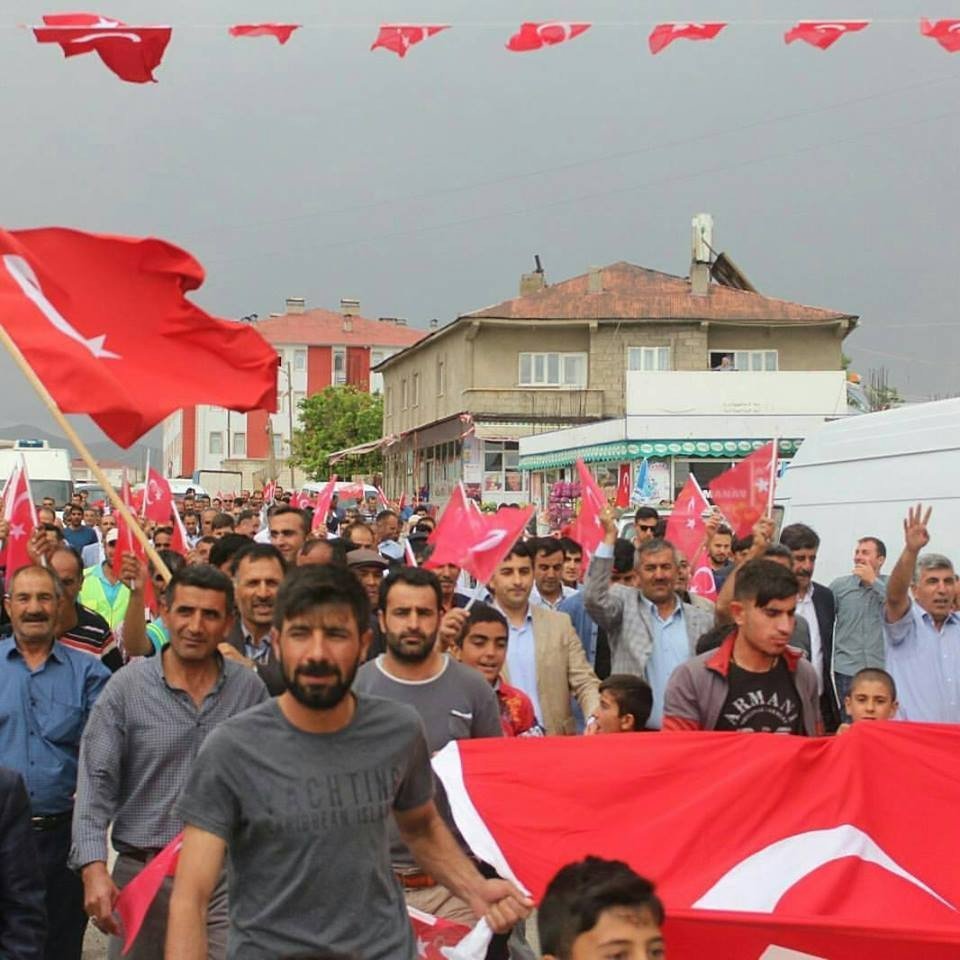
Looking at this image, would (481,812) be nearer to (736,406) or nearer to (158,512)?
(158,512)

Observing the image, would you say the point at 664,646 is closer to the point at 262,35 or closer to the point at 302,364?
the point at 262,35

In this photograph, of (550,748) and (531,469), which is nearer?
(550,748)

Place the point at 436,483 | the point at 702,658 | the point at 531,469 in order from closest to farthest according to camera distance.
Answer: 1. the point at 702,658
2. the point at 531,469
3. the point at 436,483

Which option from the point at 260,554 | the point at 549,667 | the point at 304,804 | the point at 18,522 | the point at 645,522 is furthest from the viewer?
the point at 645,522

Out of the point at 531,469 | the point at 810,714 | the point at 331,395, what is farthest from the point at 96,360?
the point at 331,395

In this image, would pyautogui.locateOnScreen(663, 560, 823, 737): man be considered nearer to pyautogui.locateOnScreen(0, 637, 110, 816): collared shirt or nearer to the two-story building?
pyautogui.locateOnScreen(0, 637, 110, 816): collared shirt

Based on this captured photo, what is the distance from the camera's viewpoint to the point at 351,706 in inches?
150

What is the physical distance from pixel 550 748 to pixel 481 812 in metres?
0.34

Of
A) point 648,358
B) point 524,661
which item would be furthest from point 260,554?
point 648,358

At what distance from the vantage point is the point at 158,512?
1612 cm

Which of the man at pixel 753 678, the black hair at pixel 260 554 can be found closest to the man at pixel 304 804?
the man at pixel 753 678

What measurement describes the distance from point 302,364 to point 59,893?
104 meters

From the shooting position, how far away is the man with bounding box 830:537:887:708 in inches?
356

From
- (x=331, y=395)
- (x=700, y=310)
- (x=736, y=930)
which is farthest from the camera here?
(x=331, y=395)
